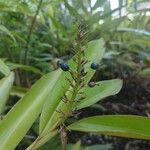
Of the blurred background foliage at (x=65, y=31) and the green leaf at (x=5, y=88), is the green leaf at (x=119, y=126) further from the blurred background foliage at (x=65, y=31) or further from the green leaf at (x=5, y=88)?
the blurred background foliage at (x=65, y=31)

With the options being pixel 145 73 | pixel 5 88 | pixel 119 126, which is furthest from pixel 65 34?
pixel 119 126

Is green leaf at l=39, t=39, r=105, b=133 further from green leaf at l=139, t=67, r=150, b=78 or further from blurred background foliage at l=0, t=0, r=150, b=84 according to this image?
green leaf at l=139, t=67, r=150, b=78

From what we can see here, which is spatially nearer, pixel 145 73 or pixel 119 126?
pixel 119 126

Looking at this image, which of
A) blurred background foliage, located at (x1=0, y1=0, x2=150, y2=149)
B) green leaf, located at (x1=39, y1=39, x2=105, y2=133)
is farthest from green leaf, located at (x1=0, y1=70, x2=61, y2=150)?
blurred background foliage, located at (x1=0, y1=0, x2=150, y2=149)

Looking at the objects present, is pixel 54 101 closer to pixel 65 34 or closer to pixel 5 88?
pixel 5 88

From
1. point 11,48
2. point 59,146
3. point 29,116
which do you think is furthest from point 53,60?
point 29,116
